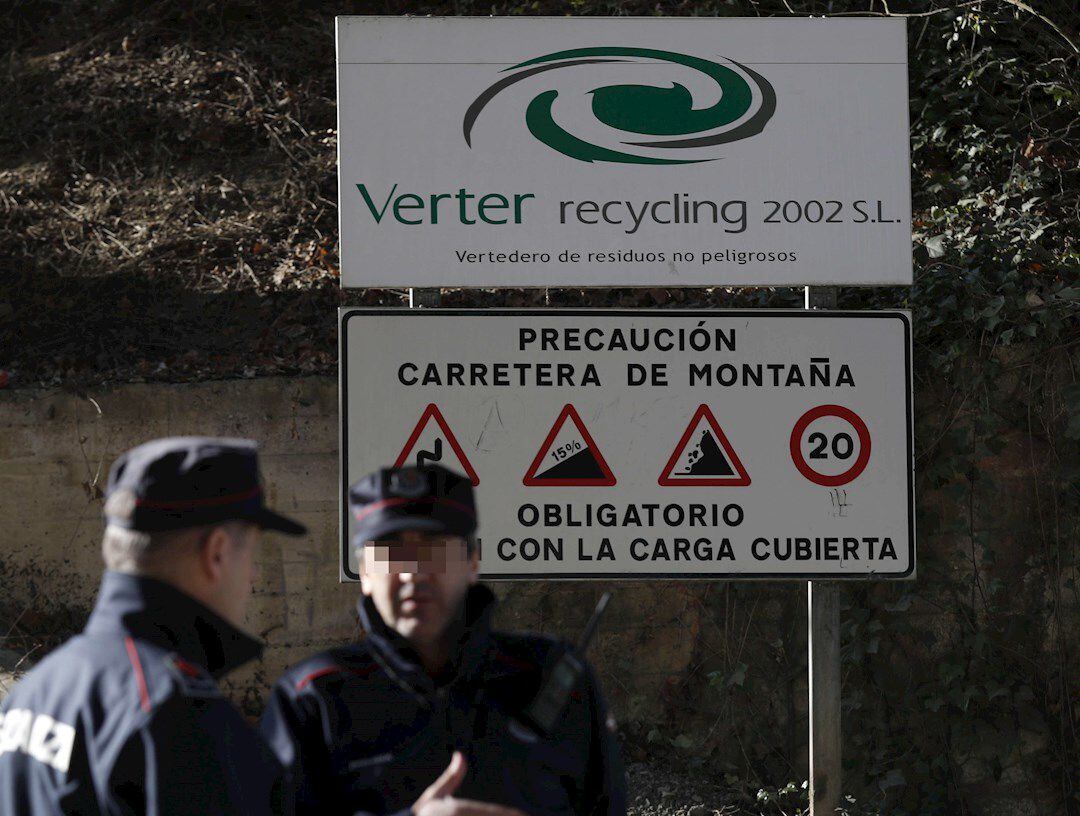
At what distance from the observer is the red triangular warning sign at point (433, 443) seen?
523 cm

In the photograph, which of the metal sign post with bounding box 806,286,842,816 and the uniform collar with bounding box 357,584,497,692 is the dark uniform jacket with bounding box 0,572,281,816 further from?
the metal sign post with bounding box 806,286,842,816

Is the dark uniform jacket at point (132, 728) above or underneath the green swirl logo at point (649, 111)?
underneath

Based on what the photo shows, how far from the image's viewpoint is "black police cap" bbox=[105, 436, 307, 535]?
210 centimetres

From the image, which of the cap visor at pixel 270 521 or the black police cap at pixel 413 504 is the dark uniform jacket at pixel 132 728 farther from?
the black police cap at pixel 413 504

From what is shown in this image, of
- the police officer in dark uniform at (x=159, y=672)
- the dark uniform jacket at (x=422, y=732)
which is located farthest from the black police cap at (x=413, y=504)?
the police officer in dark uniform at (x=159, y=672)

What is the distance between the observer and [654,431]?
208 inches

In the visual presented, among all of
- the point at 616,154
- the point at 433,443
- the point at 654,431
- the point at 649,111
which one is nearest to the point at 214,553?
the point at 433,443

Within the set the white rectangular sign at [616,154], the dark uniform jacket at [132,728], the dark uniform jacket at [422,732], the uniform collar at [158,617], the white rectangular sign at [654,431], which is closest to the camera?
the dark uniform jacket at [132,728]

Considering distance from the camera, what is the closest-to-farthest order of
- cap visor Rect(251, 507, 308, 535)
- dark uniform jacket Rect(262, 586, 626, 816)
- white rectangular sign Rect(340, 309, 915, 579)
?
cap visor Rect(251, 507, 308, 535) < dark uniform jacket Rect(262, 586, 626, 816) < white rectangular sign Rect(340, 309, 915, 579)

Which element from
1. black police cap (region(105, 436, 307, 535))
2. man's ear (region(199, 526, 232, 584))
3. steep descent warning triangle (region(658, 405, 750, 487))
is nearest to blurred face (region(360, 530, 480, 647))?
black police cap (region(105, 436, 307, 535))

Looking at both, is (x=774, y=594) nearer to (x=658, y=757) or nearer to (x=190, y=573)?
(x=658, y=757)

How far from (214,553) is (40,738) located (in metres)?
0.41

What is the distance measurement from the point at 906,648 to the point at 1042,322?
1840mm

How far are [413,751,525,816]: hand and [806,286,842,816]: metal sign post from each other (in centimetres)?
333
